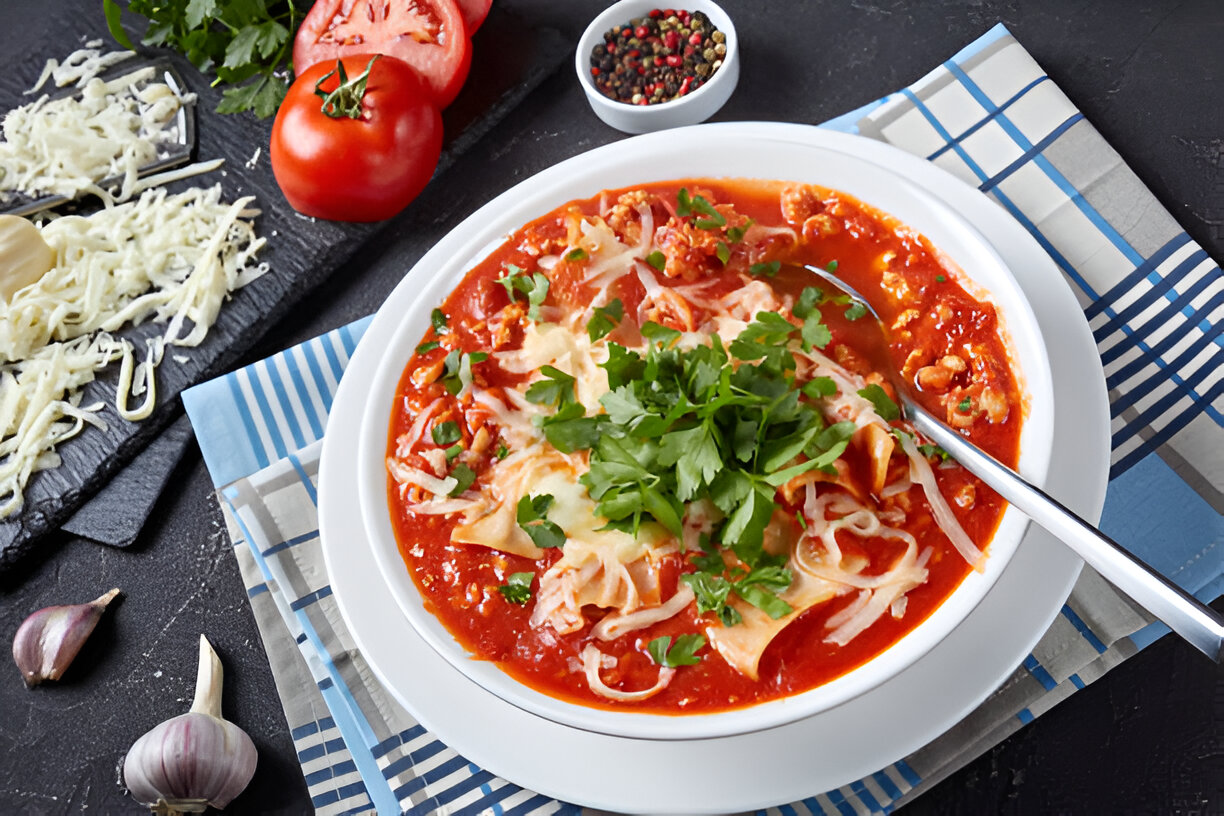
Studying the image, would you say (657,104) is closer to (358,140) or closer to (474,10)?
(474,10)

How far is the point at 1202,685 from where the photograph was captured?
11.6ft

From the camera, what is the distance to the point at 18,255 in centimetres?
466

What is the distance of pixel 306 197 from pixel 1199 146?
12.5ft

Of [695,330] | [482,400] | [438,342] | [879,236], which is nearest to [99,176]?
[438,342]

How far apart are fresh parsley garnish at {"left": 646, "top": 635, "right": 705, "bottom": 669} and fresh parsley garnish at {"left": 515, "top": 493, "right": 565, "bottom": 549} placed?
1.39 ft

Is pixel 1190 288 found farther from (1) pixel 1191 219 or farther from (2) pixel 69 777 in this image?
(2) pixel 69 777

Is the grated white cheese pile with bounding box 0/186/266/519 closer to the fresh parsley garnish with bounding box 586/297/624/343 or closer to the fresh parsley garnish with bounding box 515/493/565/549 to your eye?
the fresh parsley garnish with bounding box 586/297/624/343

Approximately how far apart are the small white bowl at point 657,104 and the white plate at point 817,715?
4.67 feet

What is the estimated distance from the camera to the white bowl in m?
2.96

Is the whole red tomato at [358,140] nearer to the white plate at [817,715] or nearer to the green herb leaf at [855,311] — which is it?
the white plate at [817,715]

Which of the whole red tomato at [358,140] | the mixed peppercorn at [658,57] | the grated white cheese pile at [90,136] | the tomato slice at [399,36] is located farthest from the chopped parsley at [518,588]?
the grated white cheese pile at [90,136]

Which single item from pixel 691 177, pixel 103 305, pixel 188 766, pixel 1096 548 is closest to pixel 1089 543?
pixel 1096 548

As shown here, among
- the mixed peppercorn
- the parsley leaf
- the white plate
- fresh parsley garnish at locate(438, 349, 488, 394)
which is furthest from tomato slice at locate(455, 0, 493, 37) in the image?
the white plate

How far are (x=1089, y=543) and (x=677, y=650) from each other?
3.88ft
